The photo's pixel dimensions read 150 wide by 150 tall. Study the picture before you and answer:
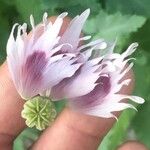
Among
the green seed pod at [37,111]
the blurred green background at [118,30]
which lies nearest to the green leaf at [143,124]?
the blurred green background at [118,30]

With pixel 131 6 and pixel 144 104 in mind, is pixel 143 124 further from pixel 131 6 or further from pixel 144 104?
pixel 131 6

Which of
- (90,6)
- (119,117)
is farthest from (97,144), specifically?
(90,6)

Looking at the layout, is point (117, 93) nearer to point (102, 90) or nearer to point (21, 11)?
point (102, 90)

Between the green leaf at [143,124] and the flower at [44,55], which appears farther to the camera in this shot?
the green leaf at [143,124]

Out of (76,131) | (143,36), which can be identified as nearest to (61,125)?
(76,131)

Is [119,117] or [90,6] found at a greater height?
[90,6]

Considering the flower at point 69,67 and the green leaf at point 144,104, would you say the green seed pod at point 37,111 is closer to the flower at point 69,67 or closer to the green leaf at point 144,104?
the flower at point 69,67

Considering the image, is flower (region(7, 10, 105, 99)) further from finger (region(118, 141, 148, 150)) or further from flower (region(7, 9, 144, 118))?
finger (region(118, 141, 148, 150))
